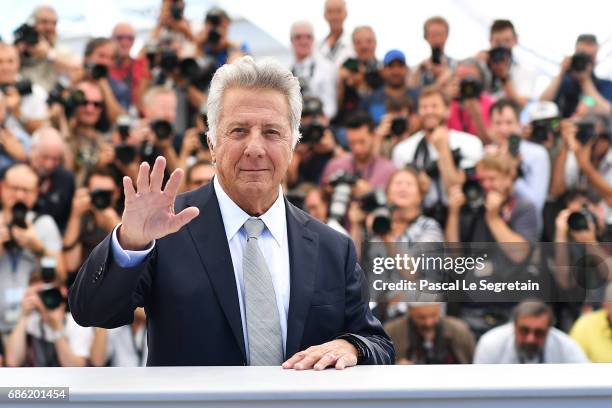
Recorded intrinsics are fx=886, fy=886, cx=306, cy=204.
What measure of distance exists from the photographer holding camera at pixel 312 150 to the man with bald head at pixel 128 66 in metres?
0.69

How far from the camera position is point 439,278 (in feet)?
11.1

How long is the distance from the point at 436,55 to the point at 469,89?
203 millimetres

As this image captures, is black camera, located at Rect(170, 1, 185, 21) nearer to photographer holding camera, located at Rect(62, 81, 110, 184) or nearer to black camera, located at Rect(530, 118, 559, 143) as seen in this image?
photographer holding camera, located at Rect(62, 81, 110, 184)

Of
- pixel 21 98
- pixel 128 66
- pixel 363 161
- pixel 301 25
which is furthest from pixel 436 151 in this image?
pixel 21 98

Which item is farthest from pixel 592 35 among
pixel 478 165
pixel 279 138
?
pixel 279 138

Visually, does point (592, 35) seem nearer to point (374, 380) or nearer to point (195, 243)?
point (195, 243)

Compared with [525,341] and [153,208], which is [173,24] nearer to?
[525,341]

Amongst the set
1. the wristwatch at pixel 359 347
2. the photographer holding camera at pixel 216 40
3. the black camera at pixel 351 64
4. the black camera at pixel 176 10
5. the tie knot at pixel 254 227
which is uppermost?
the black camera at pixel 176 10

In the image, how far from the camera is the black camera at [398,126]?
360 cm

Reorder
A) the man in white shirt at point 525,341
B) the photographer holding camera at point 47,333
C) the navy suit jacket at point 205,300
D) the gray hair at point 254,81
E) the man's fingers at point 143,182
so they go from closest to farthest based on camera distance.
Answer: the man's fingers at point 143,182, the navy suit jacket at point 205,300, the gray hair at point 254,81, the man in white shirt at point 525,341, the photographer holding camera at point 47,333

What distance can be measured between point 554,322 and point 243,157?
2.31 metres

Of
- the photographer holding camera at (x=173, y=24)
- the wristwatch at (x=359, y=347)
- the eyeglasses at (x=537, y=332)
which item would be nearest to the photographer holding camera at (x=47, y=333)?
the photographer holding camera at (x=173, y=24)

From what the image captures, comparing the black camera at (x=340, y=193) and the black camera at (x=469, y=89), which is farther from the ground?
the black camera at (x=469, y=89)

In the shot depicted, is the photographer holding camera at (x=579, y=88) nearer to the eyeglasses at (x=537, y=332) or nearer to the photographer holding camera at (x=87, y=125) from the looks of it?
the eyeglasses at (x=537, y=332)
